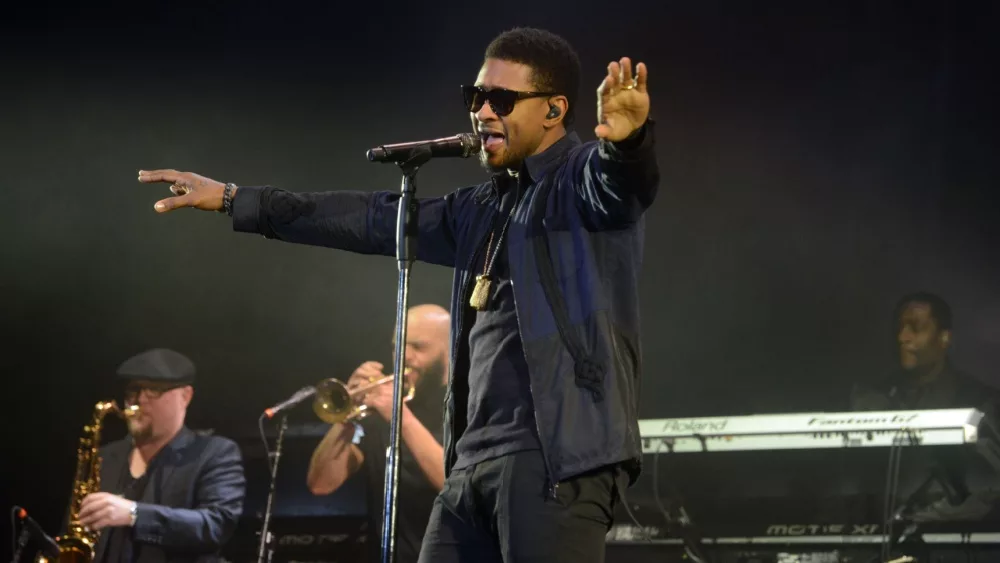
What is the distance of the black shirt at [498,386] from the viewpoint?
1.82 meters

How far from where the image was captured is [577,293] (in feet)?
6.04

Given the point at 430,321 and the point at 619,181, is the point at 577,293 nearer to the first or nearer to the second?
the point at 619,181

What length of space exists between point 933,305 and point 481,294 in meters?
3.14

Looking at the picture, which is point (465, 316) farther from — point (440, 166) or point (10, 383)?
point (10, 383)

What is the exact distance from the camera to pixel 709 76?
505 cm

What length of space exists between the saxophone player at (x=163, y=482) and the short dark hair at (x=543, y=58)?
3.43m

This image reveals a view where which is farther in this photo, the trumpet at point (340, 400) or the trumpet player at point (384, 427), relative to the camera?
the trumpet at point (340, 400)

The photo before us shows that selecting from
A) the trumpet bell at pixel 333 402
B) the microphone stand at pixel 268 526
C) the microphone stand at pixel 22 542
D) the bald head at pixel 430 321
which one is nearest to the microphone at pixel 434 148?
the bald head at pixel 430 321

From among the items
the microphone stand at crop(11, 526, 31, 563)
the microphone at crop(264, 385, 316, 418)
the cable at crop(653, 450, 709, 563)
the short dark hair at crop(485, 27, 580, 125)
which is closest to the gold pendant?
the short dark hair at crop(485, 27, 580, 125)

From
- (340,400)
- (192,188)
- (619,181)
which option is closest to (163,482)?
(340,400)

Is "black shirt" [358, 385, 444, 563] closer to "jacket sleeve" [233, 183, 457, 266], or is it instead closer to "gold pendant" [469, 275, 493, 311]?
"jacket sleeve" [233, 183, 457, 266]

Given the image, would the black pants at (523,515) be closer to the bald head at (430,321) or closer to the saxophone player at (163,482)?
the bald head at (430,321)

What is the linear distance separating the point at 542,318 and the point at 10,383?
4.68 meters

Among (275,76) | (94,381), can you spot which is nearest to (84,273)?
(94,381)
